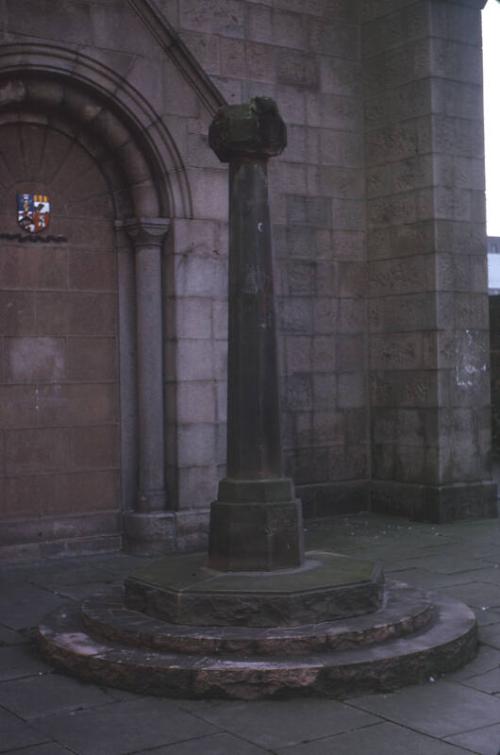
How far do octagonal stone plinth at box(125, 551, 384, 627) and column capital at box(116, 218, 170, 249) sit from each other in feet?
11.8

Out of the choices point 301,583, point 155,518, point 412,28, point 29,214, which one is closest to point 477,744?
point 301,583

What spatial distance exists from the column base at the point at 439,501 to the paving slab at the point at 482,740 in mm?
5368

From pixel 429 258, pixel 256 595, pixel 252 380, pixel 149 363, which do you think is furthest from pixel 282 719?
pixel 429 258

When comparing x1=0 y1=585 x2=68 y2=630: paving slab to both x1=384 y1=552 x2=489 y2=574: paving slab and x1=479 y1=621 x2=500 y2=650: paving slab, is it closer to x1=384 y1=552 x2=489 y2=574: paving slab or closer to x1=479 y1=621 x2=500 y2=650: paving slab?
x1=384 y1=552 x2=489 y2=574: paving slab

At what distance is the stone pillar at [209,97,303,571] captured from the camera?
586 cm

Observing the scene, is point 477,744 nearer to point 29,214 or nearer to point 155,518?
point 155,518

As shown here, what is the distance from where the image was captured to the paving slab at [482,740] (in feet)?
13.8

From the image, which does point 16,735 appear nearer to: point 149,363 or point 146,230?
point 149,363

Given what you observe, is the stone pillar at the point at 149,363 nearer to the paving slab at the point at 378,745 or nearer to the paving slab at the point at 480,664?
the paving slab at the point at 480,664

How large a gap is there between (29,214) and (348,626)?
4.65 metres

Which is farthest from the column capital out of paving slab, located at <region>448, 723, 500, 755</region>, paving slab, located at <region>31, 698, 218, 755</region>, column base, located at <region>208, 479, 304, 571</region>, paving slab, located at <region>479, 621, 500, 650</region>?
paving slab, located at <region>448, 723, 500, 755</region>

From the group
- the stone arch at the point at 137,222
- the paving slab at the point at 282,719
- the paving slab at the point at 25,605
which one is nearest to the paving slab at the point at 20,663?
the paving slab at the point at 25,605

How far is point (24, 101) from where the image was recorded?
27.4ft

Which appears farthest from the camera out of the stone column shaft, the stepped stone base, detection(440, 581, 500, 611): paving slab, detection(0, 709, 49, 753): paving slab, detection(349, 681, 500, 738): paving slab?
detection(440, 581, 500, 611): paving slab
